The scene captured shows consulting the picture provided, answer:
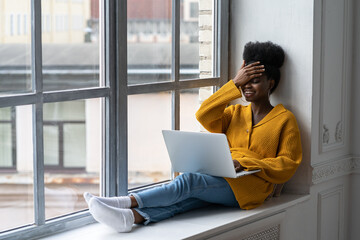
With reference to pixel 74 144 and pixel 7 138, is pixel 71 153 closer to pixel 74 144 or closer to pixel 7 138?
pixel 74 144

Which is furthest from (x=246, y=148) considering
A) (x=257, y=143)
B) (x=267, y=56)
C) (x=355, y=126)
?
(x=355, y=126)

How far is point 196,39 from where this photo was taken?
9.66ft

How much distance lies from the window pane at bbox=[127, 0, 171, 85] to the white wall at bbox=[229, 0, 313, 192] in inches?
20.7

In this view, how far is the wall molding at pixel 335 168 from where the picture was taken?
2.95 m

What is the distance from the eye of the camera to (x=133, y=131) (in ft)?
8.55

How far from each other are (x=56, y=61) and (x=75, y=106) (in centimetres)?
20

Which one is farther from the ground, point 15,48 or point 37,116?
point 15,48

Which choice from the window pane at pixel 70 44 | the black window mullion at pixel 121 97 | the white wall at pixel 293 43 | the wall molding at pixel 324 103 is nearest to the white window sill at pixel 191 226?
the black window mullion at pixel 121 97

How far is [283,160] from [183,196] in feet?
1.70

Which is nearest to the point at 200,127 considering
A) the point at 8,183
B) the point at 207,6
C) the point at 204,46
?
the point at 204,46

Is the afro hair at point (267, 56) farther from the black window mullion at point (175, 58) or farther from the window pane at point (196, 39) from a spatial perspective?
the black window mullion at point (175, 58)

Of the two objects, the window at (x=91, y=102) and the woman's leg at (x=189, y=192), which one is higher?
the window at (x=91, y=102)

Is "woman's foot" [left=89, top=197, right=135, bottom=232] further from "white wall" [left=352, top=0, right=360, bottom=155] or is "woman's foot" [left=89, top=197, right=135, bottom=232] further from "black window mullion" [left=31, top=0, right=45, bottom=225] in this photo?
"white wall" [left=352, top=0, right=360, bottom=155]

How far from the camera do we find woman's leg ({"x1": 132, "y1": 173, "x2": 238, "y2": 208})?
240 cm
